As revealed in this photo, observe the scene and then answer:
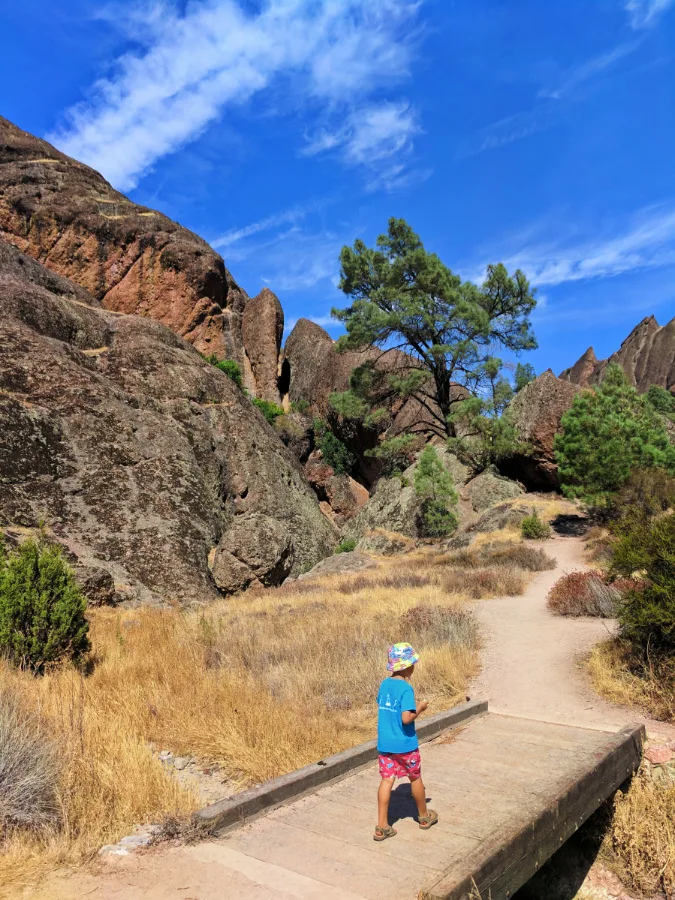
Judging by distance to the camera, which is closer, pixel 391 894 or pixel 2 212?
pixel 391 894

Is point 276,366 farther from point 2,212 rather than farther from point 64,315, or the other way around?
point 64,315

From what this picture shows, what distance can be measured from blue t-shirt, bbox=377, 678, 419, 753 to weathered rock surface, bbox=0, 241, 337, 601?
11.6m

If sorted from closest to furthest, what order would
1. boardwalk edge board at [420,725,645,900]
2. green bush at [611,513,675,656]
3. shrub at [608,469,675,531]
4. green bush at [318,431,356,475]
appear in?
1. boardwalk edge board at [420,725,645,900]
2. green bush at [611,513,675,656]
3. shrub at [608,469,675,531]
4. green bush at [318,431,356,475]

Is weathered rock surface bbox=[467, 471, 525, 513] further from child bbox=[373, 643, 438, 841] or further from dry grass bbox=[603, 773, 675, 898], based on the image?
child bbox=[373, 643, 438, 841]

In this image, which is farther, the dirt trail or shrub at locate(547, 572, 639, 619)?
shrub at locate(547, 572, 639, 619)

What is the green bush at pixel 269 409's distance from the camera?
42438 mm

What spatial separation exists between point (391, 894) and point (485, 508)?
94.2ft

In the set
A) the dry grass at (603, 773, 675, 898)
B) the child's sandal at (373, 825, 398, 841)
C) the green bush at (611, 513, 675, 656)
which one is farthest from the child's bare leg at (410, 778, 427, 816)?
the green bush at (611, 513, 675, 656)

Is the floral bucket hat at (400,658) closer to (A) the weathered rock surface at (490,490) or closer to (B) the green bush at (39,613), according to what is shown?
(B) the green bush at (39,613)

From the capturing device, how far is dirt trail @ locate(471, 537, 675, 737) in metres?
6.36

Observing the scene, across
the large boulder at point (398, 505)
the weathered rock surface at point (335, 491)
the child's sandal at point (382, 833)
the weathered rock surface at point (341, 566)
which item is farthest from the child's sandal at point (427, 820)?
the weathered rock surface at point (335, 491)

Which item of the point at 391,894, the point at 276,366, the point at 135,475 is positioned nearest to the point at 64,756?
the point at 391,894

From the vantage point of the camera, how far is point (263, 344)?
46.1 meters

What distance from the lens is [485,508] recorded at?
30750mm
